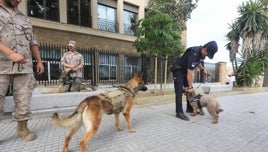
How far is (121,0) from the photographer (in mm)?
15094

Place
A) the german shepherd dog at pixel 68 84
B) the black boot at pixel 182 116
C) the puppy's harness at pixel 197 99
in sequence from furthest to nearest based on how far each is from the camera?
1. the german shepherd dog at pixel 68 84
2. the puppy's harness at pixel 197 99
3. the black boot at pixel 182 116

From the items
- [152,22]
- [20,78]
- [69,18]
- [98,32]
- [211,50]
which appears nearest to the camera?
Result: [20,78]

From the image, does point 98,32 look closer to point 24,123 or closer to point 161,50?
point 161,50

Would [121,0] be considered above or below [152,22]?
above

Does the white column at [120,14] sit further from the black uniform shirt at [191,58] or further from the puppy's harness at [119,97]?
the puppy's harness at [119,97]

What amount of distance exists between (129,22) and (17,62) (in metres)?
13.9

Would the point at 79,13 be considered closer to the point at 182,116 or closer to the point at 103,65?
the point at 103,65

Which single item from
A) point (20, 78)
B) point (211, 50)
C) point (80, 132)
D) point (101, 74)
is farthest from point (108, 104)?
point (101, 74)

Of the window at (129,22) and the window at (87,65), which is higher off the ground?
the window at (129,22)

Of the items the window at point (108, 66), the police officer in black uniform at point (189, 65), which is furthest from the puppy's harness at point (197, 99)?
the window at point (108, 66)

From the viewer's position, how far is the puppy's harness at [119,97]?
3.40 metres

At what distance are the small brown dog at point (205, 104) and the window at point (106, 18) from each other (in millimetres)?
10755

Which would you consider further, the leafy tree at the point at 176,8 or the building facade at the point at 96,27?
the leafy tree at the point at 176,8

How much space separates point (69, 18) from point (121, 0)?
4356 mm
